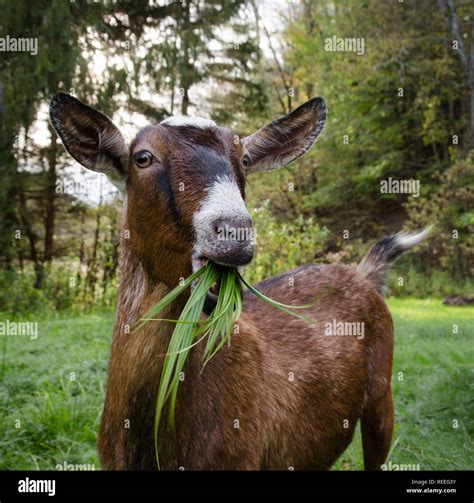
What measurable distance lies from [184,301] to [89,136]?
784 millimetres

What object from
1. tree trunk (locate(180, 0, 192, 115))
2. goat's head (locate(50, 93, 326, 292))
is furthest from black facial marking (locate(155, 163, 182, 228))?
tree trunk (locate(180, 0, 192, 115))

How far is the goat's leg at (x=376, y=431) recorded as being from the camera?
3.25 meters

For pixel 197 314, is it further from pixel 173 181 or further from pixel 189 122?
pixel 189 122

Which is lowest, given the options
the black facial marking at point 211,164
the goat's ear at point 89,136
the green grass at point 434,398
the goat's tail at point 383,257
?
the green grass at point 434,398

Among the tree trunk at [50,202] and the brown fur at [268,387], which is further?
the tree trunk at [50,202]

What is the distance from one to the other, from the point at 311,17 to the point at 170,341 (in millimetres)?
7039

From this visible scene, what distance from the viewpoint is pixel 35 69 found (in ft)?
19.2

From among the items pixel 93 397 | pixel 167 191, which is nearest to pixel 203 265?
pixel 167 191

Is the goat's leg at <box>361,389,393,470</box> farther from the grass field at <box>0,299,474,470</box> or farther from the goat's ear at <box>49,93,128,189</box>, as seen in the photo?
the goat's ear at <box>49,93,128,189</box>

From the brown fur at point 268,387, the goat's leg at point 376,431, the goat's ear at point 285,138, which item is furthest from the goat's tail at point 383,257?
the goat's ear at point 285,138

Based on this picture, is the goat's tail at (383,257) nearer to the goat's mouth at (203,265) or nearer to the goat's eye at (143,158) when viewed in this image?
the goat's mouth at (203,265)

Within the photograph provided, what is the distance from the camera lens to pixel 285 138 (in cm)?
269

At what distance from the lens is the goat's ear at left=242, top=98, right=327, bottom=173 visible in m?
2.61

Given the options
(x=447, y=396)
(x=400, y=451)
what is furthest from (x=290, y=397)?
(x=447, y=396)
